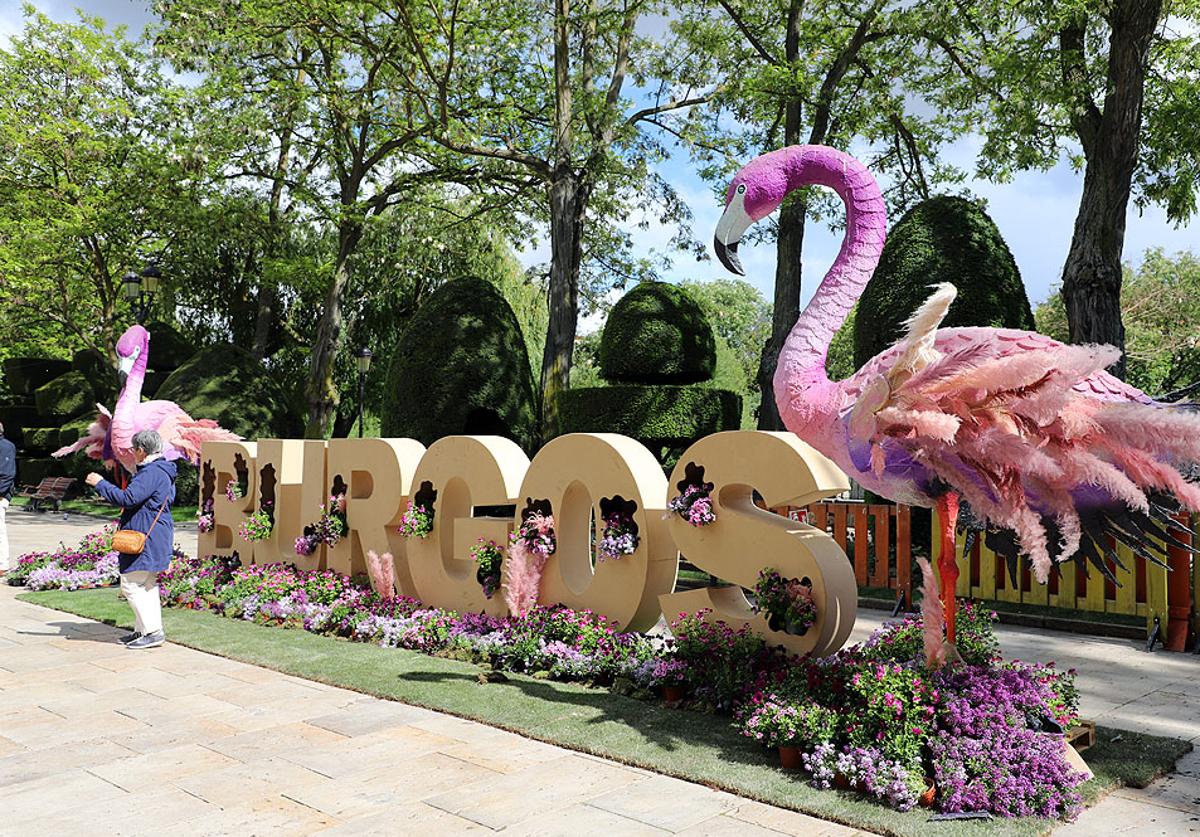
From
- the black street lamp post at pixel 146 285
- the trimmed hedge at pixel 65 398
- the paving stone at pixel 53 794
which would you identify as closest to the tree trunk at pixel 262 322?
the trimmed hedge at pixel 65 398

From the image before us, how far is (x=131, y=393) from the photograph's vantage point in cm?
1112

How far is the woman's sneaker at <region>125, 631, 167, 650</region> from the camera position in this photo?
8.44 m

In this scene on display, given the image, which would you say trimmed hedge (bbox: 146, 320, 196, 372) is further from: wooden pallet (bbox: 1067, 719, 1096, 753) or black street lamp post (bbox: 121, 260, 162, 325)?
wooden pallet (bbox: 1067, 719, 1096, 753)

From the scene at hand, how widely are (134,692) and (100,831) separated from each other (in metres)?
2.78

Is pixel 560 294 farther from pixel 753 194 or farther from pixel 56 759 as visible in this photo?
pixel 56 759

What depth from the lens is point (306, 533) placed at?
1054cm

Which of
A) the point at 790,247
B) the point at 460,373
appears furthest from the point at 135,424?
the point at 790,247

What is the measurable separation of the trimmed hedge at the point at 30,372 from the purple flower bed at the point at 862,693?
87.6ft

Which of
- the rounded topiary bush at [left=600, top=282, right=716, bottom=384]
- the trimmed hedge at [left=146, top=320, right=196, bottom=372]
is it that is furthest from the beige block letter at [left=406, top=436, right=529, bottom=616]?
the trimmed hedge at [left=146, top=320, right=196, bottom=372]

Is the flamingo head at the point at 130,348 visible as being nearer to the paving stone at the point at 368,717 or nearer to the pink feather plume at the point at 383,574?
→ the pink feather plume at the point at 383,574

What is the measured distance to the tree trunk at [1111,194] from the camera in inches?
450

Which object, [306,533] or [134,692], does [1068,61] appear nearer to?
[306,533]

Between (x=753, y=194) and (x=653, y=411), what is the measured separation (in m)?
9.42

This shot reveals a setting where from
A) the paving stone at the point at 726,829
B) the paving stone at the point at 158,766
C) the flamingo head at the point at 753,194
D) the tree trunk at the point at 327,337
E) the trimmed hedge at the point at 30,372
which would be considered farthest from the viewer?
the trimmed hedge at the point at 30,372
